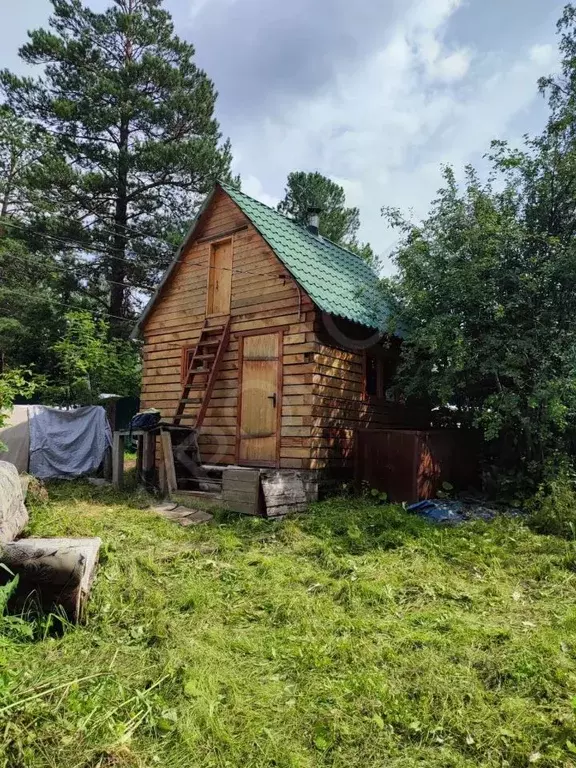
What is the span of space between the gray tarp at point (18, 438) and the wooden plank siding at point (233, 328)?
8.74ft

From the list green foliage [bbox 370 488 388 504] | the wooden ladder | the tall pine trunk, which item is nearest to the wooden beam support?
the wooden ladder

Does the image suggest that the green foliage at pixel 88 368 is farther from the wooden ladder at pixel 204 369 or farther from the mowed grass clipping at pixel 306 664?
the mowed grass clipping at pixel 306 664

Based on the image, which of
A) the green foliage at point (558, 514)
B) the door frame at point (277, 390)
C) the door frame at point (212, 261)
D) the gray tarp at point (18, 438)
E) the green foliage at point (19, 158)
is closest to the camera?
the green foliage at point (558, 514)

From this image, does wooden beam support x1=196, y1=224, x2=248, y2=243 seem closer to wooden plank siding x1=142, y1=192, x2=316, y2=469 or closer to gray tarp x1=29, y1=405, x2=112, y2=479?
wooden plank siding x1=142, y1=192, x2=316, y2=469

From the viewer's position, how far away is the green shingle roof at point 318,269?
30.0 ft

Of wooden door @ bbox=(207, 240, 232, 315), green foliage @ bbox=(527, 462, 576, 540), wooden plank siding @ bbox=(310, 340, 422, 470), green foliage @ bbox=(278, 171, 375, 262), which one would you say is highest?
green foliage @ bbox=(278, 171, 375, 262)

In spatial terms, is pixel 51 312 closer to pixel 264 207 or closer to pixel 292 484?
pixel 264 207

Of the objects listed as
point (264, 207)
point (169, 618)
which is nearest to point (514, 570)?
point (169, 618)

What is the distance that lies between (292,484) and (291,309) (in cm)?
332

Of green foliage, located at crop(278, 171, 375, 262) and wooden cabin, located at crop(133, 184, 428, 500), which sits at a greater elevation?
green foliage, located at crop(278, 171, 375, 262)

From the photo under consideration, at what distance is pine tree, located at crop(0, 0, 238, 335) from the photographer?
1866 cm

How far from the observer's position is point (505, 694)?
2.74 metres

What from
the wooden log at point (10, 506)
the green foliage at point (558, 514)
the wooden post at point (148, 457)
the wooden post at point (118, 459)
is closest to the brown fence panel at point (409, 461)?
the green foliage at point (558, 514)

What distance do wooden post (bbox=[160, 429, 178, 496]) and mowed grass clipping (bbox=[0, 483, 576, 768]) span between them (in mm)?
3190
